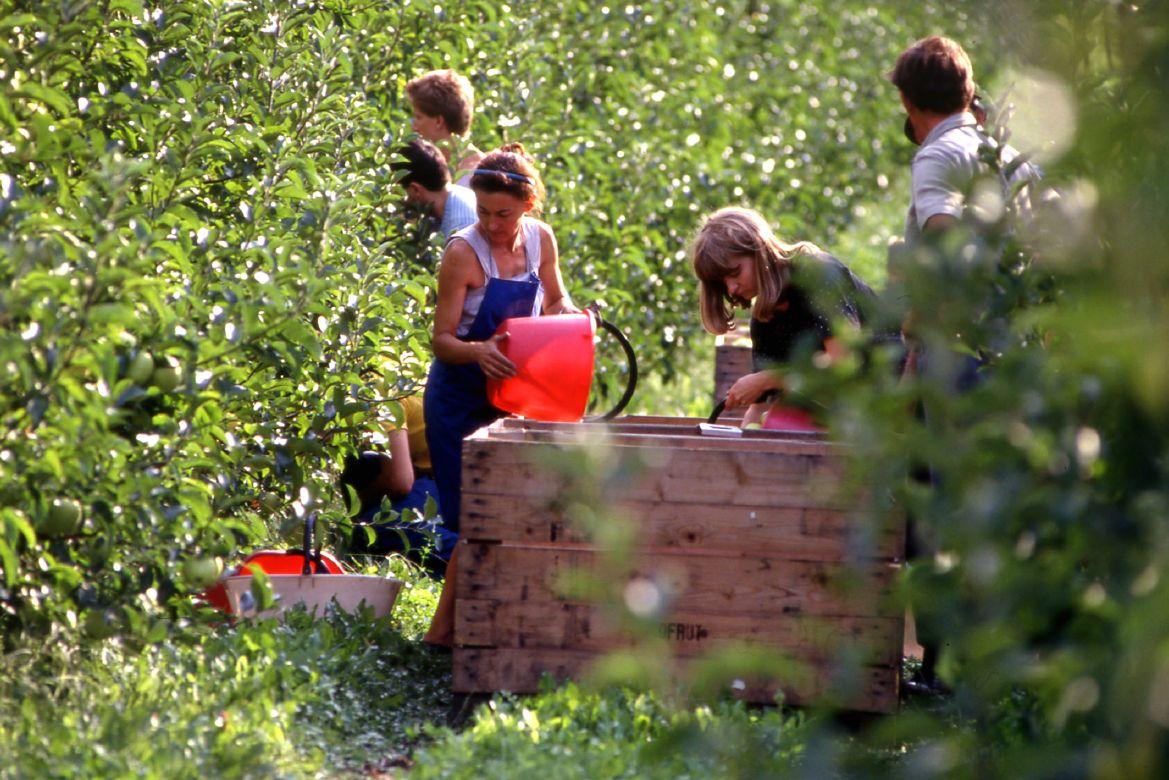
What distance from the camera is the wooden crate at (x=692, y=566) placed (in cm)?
363

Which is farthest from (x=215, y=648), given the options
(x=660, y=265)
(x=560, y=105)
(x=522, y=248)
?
(x=660, y=265)

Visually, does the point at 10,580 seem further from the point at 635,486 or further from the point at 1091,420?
the point at 1091,420

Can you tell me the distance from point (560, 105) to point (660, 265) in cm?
119

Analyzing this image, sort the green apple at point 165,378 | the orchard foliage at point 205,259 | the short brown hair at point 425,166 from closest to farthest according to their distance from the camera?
1. the orchard foliage at point 205,259
2. the green apple at point 165,378
3. the short brown hair at point 425,166

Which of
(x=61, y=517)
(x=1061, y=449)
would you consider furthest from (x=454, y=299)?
(x=1061, y=449)

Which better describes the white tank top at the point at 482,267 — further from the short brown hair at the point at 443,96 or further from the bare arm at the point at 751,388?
the short brown hair at the point at 443,96

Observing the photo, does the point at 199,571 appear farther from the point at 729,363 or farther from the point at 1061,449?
the point at 729,363

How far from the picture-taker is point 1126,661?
5.16 feet

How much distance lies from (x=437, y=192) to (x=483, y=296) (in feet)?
3.23

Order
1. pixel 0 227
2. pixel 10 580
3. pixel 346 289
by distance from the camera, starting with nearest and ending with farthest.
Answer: pixel 10 580 < pixel 0 227 < pixel 346 289

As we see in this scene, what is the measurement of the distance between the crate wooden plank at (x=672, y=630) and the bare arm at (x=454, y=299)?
1.17 metres

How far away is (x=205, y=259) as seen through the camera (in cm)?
372

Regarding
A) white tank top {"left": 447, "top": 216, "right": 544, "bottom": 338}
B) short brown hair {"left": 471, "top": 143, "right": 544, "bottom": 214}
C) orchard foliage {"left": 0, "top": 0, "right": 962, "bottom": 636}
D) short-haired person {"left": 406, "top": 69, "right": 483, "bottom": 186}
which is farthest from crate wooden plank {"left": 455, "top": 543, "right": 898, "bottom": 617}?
short-haired person {"left": 406, "top": 69, "right": 483, "bottom": 186}

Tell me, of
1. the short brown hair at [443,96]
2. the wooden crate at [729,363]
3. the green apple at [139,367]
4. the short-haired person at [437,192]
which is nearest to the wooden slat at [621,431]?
the green apple at [139,367]
